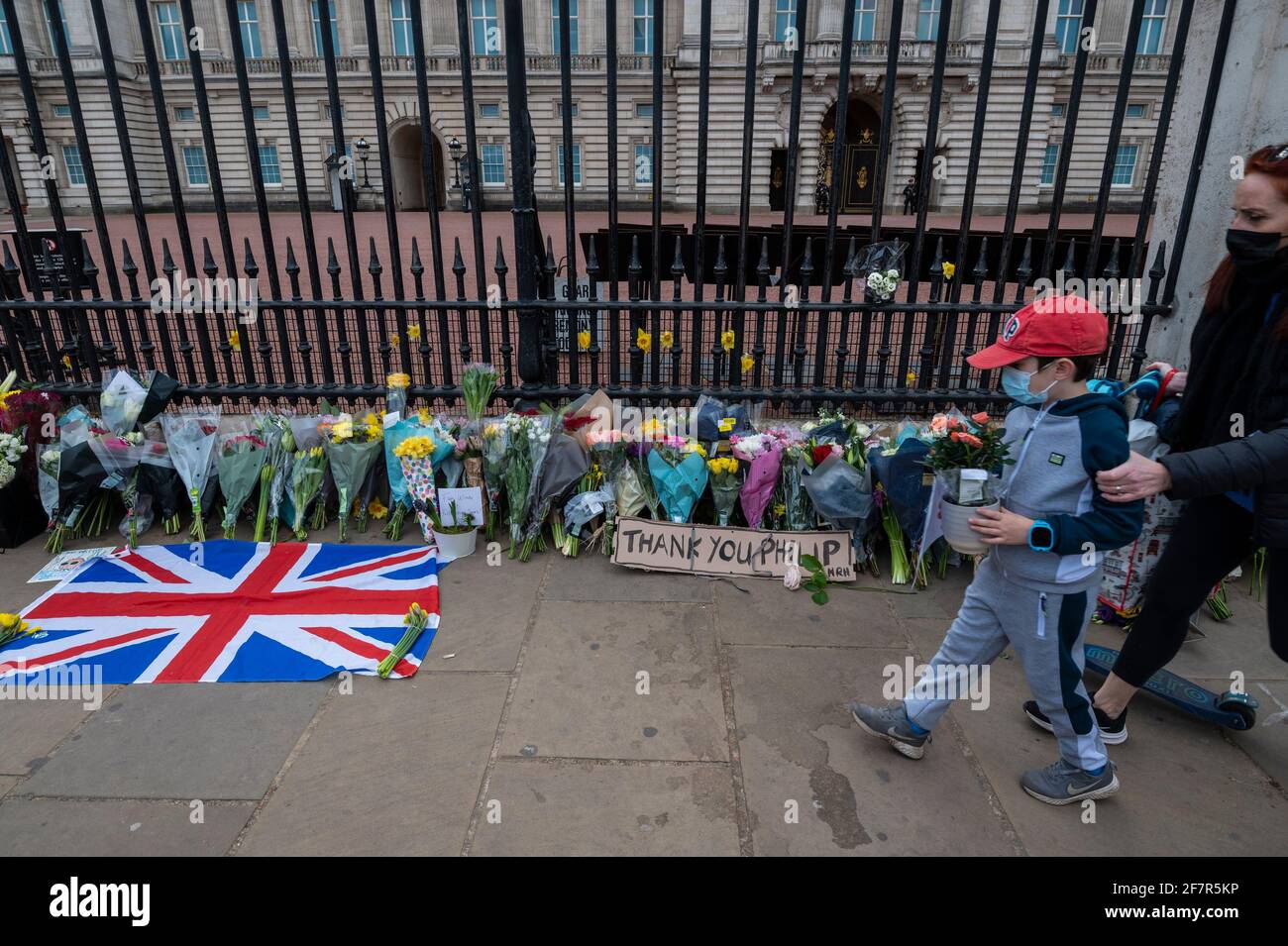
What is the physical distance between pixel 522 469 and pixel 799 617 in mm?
1686

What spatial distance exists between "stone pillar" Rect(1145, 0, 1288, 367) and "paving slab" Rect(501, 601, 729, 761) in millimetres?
3224

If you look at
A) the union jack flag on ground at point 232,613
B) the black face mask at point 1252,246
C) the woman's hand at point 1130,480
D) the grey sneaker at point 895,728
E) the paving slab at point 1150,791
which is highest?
the black face mask at point 1252,246

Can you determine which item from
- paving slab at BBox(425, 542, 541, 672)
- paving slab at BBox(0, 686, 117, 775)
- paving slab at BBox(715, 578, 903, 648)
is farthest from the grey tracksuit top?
paving slab at BBox(0, 686, 117, 775)

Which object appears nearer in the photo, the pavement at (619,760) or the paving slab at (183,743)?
the pavement at (619,760)

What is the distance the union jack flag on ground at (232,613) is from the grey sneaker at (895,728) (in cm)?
186

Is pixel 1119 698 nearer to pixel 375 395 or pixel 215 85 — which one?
pixel 375 395

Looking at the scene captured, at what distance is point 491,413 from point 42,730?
277 centimetres

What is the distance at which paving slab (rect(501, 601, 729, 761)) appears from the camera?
8.93 feet

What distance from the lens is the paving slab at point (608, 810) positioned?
2.29 metres

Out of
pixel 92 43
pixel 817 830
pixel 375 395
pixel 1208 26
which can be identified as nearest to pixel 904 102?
pixel 1208 26

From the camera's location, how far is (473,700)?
2953 mm

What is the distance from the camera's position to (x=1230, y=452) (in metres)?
2.08

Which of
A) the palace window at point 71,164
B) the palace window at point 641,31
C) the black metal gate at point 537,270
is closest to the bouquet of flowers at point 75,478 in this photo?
the black metal gate at point 537,270

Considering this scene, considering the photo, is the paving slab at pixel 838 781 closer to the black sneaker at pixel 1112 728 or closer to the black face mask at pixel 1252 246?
the black sneaker at pixel 1112 728
